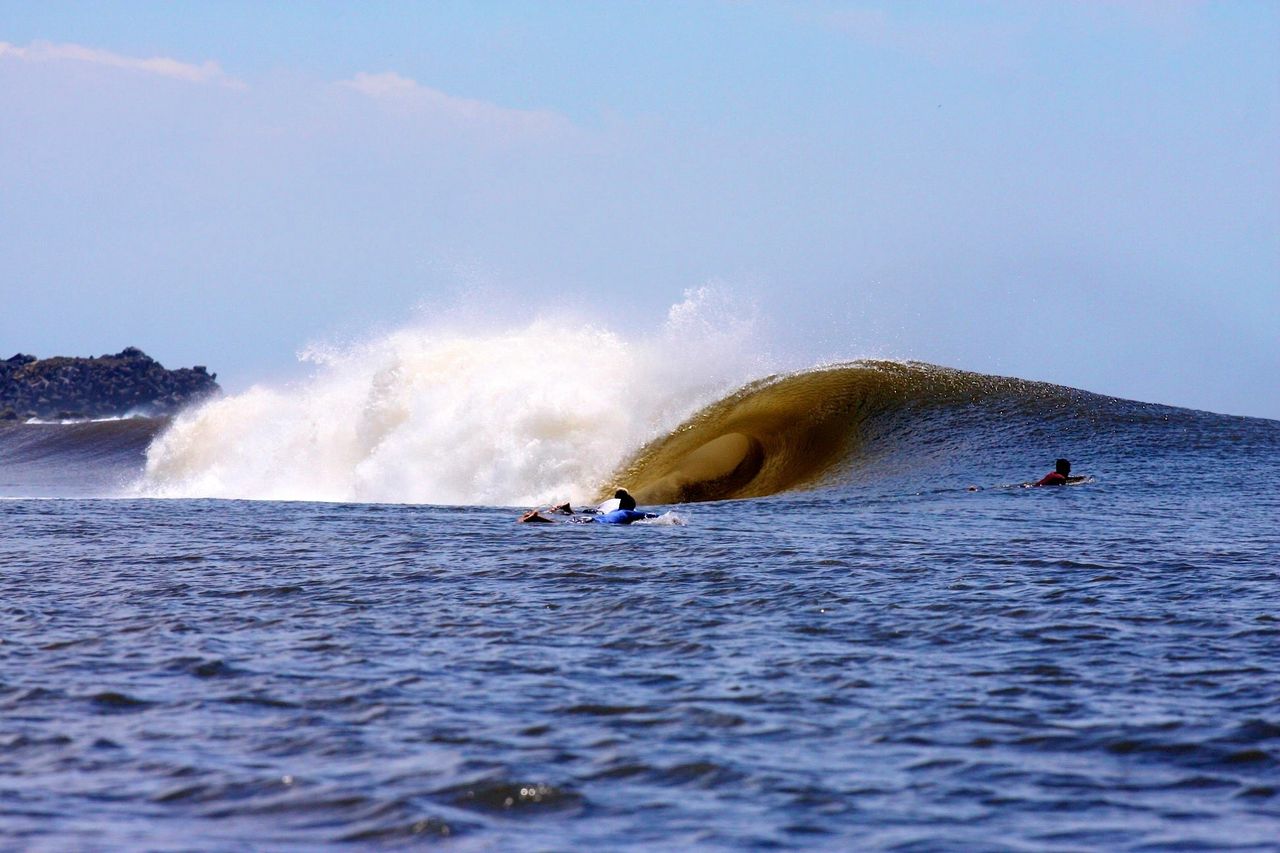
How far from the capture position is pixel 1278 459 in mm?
22312

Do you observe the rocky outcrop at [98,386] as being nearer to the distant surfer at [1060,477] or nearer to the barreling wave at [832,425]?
the barreling wave at [832,425]

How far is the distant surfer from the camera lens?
2036 centimetres

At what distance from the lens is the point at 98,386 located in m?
101

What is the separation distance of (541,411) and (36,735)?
20.1 m

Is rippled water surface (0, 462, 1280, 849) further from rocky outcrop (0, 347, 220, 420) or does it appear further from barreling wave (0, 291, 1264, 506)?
rocky outcrop (0, 347, 220, 420)

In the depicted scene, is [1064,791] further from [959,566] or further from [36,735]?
[959,566]

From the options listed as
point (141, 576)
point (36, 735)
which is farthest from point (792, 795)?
point (141, 576)

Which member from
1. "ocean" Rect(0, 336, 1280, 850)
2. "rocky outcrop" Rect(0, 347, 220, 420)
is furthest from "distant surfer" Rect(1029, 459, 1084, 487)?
"rocky outcrop" Rect(0, 347, 220, 420)

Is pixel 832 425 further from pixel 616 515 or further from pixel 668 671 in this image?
pixel 668 671

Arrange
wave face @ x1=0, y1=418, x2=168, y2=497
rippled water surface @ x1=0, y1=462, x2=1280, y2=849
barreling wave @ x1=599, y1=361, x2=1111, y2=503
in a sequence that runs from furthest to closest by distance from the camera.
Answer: wave face @ x1=0, y1=418, x2=168, y2=497 < barreling wave @ x1=599, y1=361, x2=1111, y2=503 < rippled water surface @ x1=0, y1=462, x2=1280, y2=849

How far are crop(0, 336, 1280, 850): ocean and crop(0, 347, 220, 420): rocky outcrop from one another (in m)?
82.8

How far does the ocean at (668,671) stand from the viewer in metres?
5.84

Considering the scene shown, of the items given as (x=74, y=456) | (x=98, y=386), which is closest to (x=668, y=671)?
(x=74, y=456)

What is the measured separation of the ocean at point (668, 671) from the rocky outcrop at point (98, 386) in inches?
3261
